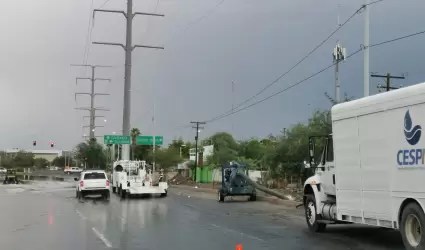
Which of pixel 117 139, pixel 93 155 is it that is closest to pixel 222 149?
pixel 117 139

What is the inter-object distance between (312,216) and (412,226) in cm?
502

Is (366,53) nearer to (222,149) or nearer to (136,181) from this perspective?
(136,181)

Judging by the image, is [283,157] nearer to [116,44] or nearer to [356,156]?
[356,156]

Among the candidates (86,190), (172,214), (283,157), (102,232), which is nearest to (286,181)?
(283,157)

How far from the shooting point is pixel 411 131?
407 inches

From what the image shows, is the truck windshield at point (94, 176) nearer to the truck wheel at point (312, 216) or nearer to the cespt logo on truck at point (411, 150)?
the truck wheel at point (312, 216)

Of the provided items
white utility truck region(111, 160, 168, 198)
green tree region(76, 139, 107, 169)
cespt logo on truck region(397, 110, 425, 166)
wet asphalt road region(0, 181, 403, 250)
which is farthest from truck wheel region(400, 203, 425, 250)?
green tree region(76, 139, 107, 169)

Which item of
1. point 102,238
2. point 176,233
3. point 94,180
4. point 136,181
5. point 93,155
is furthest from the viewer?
point 93,155

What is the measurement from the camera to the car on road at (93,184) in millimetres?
33312

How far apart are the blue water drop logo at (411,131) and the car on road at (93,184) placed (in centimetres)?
2576

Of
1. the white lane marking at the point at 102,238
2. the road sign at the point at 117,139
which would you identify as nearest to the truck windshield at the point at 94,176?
the white lane marking at the point at 102,238

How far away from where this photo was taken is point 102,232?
15.2m

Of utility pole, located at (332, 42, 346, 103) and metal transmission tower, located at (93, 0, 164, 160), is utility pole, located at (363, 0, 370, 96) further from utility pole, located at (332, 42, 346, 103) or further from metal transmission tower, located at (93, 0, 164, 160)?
metal transmission tower, located at (93, 0, 164, 160)

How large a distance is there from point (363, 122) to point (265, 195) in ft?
71.1
